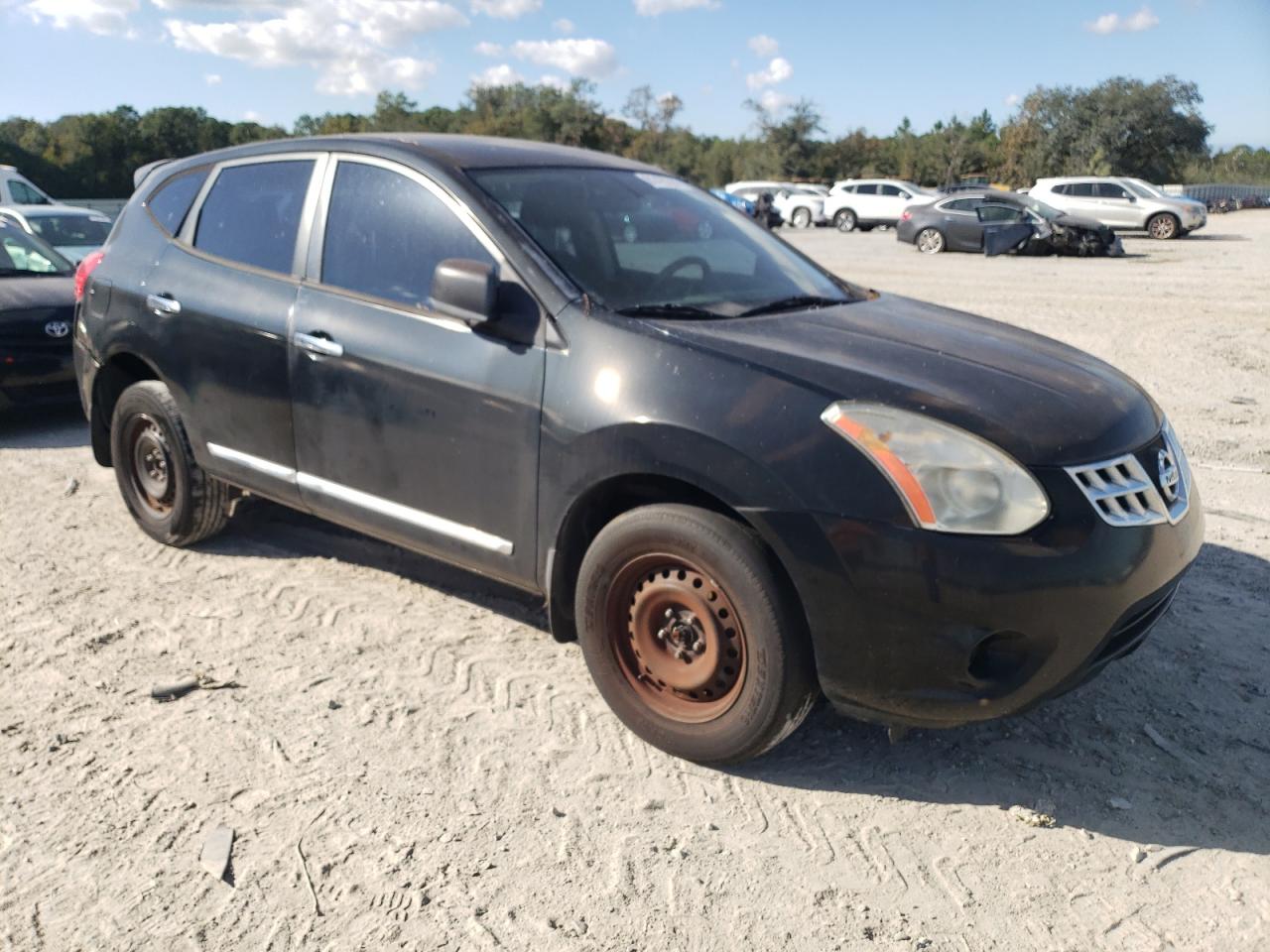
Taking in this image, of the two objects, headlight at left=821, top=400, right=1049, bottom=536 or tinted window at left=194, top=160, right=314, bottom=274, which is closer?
headlight at left=821, top=400, right=1049, bottom=536

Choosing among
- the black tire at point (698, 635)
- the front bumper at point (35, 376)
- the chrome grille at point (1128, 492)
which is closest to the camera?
the chrome grille at point (1128, 492)

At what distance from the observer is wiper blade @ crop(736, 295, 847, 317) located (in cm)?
367

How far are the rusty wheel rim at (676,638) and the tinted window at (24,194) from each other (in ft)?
59.8

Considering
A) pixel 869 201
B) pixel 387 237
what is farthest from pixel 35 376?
pixel 869 201

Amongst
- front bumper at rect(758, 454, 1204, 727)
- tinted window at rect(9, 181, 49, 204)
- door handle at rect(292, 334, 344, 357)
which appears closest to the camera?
front bumper at rect(758, 454, 1204, 727)

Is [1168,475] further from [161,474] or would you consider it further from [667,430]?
[161,474]

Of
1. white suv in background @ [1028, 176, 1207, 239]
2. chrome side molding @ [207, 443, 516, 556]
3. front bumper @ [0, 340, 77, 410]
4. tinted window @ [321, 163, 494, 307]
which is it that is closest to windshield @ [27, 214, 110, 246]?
front bumper @ [0, 340, 77, 410]

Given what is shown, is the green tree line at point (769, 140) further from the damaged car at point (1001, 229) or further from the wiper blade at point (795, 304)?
the wiper blade at point (795, 304)

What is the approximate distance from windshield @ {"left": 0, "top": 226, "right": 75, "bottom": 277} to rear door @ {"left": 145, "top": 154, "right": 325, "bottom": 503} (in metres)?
4.43

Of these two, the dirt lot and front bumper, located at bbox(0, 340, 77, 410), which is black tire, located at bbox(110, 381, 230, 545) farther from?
front bumper, located at bbox(0, 340, 77, 410)

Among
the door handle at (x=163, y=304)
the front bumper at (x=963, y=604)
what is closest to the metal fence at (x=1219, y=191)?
the door handle at (x=163, y=304)

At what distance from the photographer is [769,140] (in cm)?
6944

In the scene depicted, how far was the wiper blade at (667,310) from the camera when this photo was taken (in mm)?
3383

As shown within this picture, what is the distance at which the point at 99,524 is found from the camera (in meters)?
5.45
